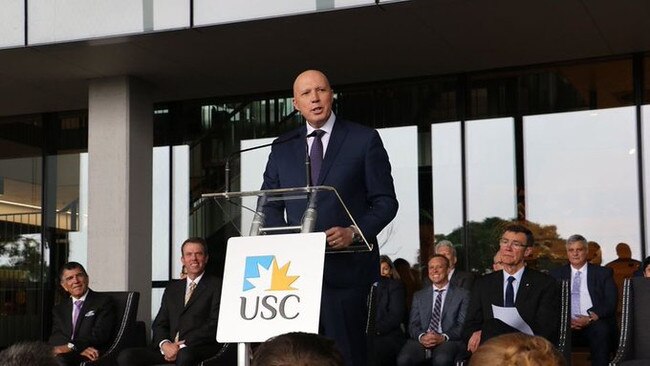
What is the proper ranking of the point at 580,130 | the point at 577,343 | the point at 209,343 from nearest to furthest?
the point at 209,343 < the point at 577,343 < the point at 580,130

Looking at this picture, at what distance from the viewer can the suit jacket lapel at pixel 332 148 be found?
363 cm

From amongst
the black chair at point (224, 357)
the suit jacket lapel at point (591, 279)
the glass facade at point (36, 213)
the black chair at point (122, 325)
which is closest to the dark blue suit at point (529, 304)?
the black chair at point (224, 357)

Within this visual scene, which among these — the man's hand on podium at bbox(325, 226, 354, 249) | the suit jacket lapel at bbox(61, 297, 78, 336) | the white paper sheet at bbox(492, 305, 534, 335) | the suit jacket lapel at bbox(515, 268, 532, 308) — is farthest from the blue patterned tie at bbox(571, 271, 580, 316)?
the man's hand on podium at bbox(325, 226, 354, 249)

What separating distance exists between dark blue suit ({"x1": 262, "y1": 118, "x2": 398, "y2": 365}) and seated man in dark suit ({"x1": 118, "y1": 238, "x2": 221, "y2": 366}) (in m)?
3.03

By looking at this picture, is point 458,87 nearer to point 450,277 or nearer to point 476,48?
point 476,48

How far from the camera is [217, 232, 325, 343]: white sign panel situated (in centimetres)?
318

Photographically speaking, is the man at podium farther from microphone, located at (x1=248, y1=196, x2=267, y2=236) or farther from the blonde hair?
the blonde hair

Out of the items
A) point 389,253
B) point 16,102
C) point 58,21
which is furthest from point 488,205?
point 16,102

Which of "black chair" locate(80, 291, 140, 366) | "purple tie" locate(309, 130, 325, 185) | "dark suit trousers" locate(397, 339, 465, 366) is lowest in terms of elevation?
"dark suit trousers" locate(397, 339, 465, 366)

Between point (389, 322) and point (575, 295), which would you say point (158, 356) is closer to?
point (389, 322)

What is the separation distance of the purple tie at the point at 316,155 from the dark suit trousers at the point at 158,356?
10.1ft

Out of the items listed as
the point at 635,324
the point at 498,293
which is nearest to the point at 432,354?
the point at 498,293

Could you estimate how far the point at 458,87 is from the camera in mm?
10062

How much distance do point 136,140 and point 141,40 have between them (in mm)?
1747
